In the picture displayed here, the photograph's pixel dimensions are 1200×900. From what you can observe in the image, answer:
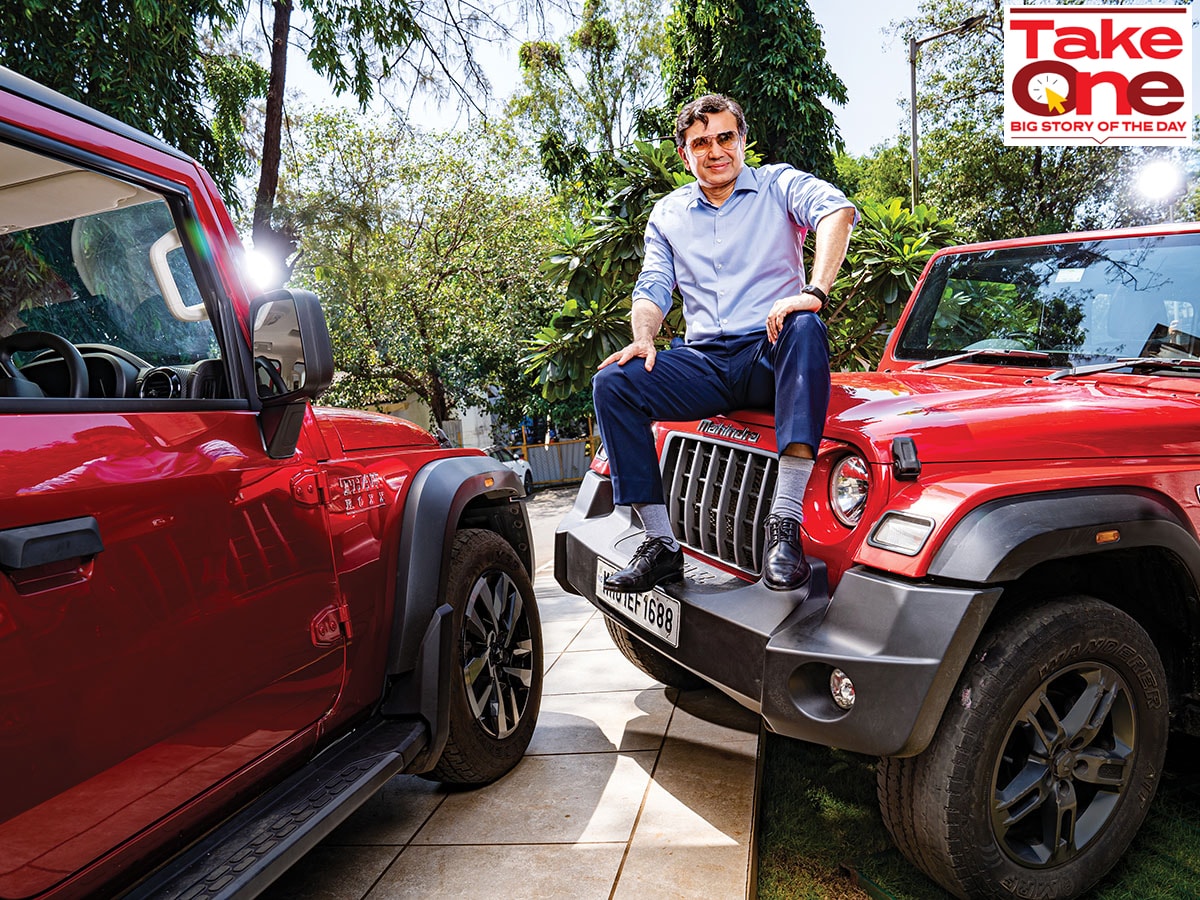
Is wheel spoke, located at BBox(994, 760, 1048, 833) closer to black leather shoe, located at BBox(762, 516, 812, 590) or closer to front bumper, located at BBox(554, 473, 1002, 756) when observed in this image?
front bumper, located at BBox(554, 473, 1002, 756)

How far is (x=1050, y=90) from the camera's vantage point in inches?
619

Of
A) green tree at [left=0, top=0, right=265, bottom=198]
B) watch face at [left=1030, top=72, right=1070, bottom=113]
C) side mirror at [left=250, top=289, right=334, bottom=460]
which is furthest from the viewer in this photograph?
watch face at [left=1030, top=72, right=1070, bottom=113]

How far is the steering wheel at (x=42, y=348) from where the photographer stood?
6.53ft

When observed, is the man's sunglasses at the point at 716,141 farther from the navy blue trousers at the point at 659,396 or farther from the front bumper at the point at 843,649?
the front bumper at the point at 843,649

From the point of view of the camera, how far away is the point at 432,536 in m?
2.98

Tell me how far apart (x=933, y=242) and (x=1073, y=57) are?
10.4m

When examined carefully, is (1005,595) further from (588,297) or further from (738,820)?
(588,297)

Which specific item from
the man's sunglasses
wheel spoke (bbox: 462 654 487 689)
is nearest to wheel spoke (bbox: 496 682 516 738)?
wheel spoke (bbox: 462 654 487 689)

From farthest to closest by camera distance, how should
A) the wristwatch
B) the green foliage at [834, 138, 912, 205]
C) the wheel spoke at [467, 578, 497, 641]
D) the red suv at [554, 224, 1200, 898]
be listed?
1. the green foliage at [834, 138, 912, 205]
2. the wheel spoke at [467, 578, 497, 641]
3. the wristwatch
4. the red suv at [554, 224, 1200, 898]

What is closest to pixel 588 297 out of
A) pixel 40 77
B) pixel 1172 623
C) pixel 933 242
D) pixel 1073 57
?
pixel 933 242

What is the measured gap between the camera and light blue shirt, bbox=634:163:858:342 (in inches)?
129

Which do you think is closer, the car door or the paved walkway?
the car door

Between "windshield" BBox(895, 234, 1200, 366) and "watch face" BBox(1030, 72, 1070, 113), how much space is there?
45.9ft

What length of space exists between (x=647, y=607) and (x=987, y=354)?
1.82 metres
